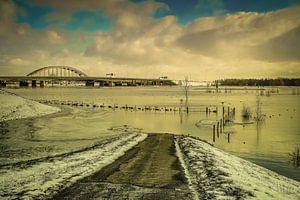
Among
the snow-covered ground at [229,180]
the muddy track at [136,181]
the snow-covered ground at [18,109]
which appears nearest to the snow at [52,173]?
the muddy track at [136,181]

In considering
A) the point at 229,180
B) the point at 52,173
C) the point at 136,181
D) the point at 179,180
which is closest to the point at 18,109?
the point at 52,173

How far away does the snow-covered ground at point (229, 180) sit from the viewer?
13069 mm

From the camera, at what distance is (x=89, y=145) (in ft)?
81.0

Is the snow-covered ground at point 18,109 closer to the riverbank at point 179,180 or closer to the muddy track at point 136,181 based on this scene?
the riverbank at point 179,180

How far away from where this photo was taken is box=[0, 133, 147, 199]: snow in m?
12.9

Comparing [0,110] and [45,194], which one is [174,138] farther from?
[0,110]

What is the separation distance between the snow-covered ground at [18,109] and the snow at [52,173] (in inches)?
1048

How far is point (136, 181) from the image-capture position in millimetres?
14570

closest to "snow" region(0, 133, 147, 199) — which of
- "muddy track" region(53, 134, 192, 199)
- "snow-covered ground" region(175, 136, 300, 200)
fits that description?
"muddy track" region(53, 134, 192, 199)

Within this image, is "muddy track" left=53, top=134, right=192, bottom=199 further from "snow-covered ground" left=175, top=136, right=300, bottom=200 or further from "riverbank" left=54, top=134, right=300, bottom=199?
"snow-covered ground" left=175, top=136, right=300, bottom=200

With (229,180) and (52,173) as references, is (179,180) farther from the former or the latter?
(52,173)

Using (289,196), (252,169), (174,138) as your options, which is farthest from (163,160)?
(174,138)

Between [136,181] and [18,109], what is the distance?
3915 centimetres

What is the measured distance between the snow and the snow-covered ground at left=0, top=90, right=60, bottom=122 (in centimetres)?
2663
